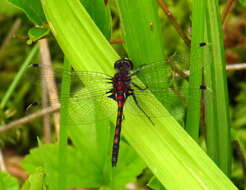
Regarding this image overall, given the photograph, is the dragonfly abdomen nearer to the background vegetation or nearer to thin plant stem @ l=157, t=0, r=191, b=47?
the background vegetation

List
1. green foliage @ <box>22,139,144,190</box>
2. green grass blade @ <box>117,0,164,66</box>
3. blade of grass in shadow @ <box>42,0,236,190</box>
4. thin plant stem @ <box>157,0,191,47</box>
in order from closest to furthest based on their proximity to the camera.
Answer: blade of grass in shadow @ <box>42,0,236,190</box>, green grass blade @ <box>117,0,164,66</box>, thin plant stem @ <box>157,0,191,47</box>, green foliage @ <box>22,139,144,190</box>

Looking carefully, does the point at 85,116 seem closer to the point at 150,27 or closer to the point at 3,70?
the point at 150,27

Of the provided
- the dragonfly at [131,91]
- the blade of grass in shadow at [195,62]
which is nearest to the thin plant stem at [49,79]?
the dragonfly at [131,91]

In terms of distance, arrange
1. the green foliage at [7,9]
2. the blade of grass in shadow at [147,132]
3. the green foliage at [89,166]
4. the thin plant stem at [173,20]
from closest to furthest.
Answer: the blade of grass in shadow at [147,132] < the thin plant stem at [173,20] < the green foliage at [89,166] < the green foliage at [7,9]

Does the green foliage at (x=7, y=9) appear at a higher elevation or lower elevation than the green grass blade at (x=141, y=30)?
higher

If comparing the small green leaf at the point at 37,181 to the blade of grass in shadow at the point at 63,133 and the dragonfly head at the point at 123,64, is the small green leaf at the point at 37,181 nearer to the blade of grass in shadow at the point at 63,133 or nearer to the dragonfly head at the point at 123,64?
the blade of grass in shadow at the point at 63,133

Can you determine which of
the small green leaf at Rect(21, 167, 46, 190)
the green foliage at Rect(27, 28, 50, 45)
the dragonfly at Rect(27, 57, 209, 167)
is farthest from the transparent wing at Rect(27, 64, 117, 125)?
the small green leaf at Rect(21, 167, 46, 190)
